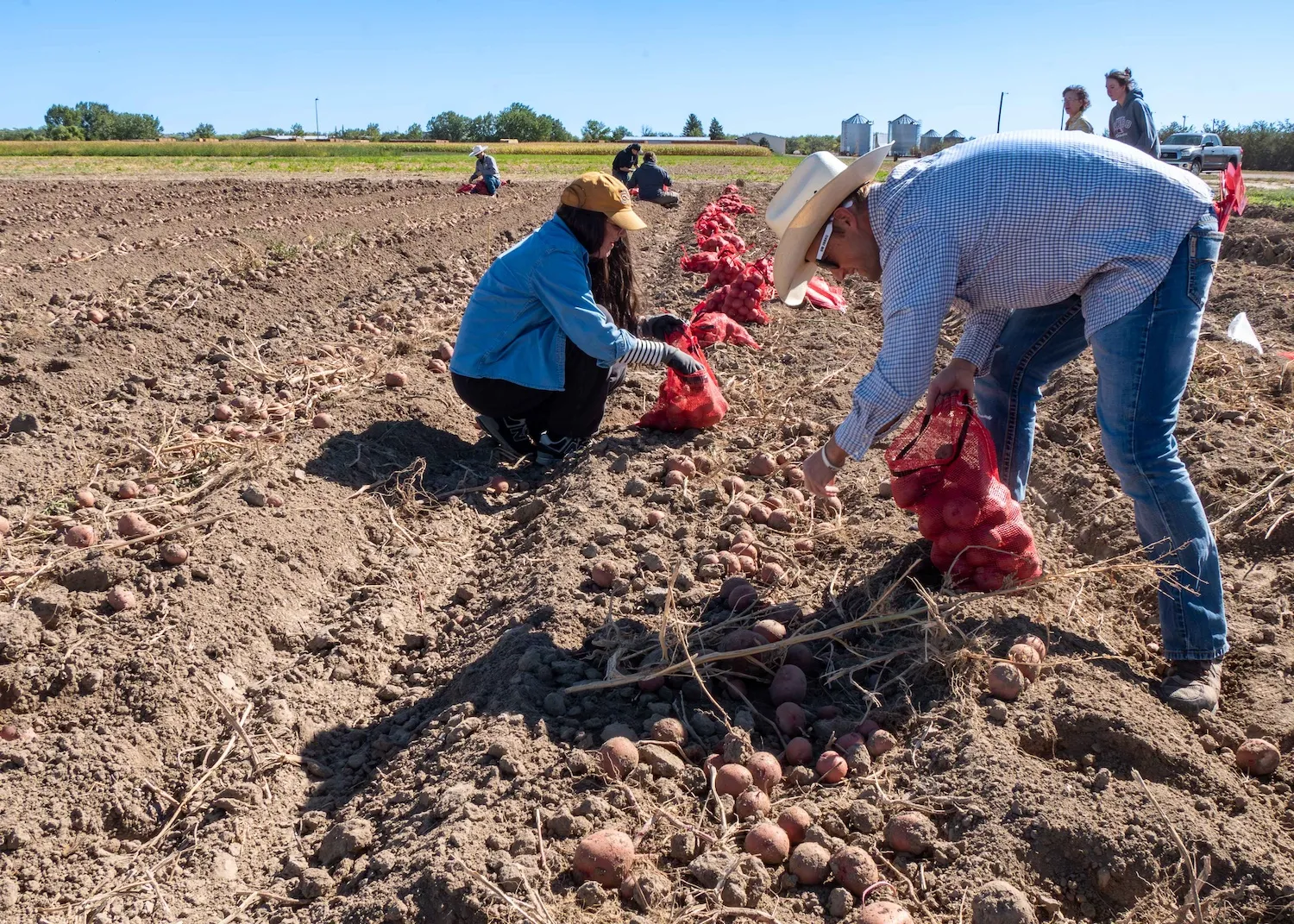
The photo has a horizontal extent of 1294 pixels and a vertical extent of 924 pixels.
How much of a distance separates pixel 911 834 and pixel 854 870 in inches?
6.2

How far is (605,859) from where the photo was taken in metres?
1.98

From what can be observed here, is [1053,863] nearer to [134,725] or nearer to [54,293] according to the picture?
[134,725]

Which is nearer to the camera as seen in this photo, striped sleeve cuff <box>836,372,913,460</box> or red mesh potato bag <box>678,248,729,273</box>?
striped sleeve cuff <box>836,372,913,460</box>

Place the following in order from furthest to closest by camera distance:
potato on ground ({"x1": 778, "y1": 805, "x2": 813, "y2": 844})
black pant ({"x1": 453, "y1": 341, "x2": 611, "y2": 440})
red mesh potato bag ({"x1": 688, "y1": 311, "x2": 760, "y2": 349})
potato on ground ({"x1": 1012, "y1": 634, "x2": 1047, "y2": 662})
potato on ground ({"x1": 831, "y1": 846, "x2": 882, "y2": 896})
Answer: red mesh potato bag ({"x1": 688, "y1": 311, "x2": 760, "y2": 349}) → black pant ({"x1": 453, "y1": 341, "x2": 611, "y2": 440}) → potato on ground ({"x1": 1012, "y1": 634, "x2": 1047, "y2": 662}) → potato on ground ({"x1": 778, "y1": 805, "x2": 813, "y2": 844}) → potato on ground ({"x1": 831, "y1": 846, "x2": 882, "y2": 896})

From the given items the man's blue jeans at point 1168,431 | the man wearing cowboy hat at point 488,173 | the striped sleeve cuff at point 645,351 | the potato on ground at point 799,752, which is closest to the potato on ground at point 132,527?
the striped sleeve cuff at point 645,351

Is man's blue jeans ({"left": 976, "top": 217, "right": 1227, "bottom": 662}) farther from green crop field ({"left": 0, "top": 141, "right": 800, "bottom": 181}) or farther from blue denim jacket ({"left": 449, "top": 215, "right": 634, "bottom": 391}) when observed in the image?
green crop field ({"left": 0, "top": 141, "right": 800, "bottom": 181})

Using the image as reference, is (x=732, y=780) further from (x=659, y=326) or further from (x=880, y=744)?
(x=659, y=326)

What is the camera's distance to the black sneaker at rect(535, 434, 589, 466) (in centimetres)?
456

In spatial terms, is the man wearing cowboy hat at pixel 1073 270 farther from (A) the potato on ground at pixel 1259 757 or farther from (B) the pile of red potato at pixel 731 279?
(B) the pile of red potato at pixel 731 279

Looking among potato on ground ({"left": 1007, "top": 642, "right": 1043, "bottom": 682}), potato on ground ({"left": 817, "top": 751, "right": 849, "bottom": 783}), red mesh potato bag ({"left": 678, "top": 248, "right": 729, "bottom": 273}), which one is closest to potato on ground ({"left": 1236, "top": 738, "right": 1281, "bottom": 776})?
potato on ground ({"left": 1007, "top": 642, "right": 1043, "bottom": 682})

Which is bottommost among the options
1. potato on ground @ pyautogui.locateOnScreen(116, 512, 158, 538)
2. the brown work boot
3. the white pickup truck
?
the brown work boot

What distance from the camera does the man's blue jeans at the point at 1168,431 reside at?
240 centimetres

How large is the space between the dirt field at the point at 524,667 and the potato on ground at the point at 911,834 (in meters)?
0.03

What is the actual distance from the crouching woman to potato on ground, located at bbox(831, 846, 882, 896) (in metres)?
2.42
